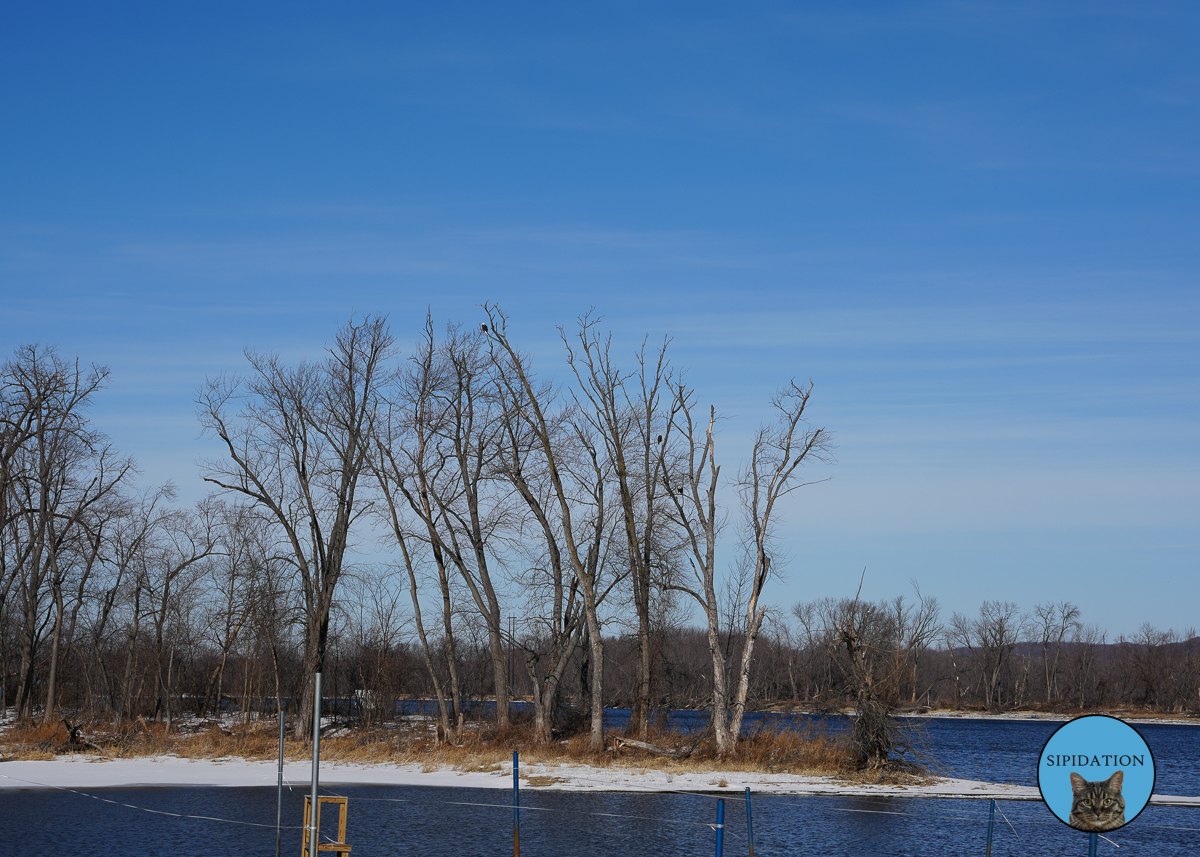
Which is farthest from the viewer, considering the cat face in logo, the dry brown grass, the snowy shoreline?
the dry brown grass

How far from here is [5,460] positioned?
40750 millimetres

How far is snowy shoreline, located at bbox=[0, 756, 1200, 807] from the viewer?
25781 millimetres

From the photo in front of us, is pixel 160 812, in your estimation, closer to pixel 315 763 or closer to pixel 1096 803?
pixel 315 763

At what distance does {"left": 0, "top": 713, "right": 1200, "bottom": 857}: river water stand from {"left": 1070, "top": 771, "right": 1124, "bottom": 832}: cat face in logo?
11.7 m

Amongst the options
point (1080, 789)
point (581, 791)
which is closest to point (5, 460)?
point (581, 791)

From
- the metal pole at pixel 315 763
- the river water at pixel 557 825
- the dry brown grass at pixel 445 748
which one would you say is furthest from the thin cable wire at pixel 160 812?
the metal pole at pixel 315 763

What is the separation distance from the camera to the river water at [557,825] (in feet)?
59.2

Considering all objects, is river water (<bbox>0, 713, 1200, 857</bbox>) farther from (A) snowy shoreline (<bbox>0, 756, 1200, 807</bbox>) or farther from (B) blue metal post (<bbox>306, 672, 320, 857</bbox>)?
(B) blue metal post (<bbox>306, 672, 320, 857</bbox>)

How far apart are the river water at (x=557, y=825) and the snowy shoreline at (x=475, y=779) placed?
0.53 meters

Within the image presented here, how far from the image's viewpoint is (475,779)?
1115 inches

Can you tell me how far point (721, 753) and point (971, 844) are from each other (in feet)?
36.9

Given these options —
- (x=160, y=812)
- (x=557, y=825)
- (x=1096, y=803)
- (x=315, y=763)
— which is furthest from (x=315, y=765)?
(x=160, y=812)

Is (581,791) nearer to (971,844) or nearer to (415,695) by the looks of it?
(971,844)

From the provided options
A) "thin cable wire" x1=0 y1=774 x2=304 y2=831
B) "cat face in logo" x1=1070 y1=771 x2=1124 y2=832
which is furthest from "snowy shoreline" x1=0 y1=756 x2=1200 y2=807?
"cat face in logo" x1=1070 y1=771 x2=1124 y2=832
